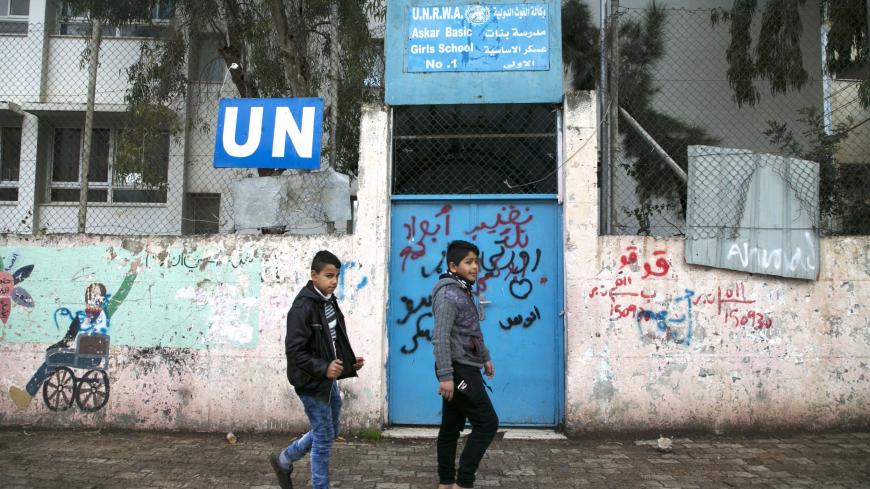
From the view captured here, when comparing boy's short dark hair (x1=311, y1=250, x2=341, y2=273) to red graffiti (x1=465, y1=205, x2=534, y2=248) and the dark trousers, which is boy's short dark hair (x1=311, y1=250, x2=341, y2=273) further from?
red graffiti (x1=465, y1=205, x2=534, y2=248)

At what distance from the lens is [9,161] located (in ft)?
39.0

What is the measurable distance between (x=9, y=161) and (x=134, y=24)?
512cm

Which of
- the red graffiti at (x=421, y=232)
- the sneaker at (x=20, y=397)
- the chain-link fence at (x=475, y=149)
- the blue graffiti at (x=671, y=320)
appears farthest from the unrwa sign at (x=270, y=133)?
the blue graffiti at (x=671, y=320)

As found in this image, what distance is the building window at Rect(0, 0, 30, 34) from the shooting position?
39.1ft

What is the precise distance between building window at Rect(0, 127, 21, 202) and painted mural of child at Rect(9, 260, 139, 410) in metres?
7.35

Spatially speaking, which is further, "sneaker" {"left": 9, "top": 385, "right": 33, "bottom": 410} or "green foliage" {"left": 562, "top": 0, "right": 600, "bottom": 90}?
"green foliage" {"left": 562, "top": 0, "right": 600, "bottom": 90}

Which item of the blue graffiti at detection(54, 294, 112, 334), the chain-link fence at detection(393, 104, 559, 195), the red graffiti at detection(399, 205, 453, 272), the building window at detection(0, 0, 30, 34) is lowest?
the blue graffiti at detection(54, 294, 112, 334)

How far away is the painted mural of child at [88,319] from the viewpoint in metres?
5.34

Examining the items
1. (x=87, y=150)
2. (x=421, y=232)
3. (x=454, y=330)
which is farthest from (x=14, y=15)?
(x=454, y=330)

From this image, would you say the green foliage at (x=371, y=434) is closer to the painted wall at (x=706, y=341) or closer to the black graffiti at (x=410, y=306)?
the black graffiti at (x=410, y=306)

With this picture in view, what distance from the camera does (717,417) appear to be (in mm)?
5039

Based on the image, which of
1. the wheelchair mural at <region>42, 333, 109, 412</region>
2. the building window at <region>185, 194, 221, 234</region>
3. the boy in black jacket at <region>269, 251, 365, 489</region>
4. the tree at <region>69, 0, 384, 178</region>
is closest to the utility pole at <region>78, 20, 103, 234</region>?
the wheelchair mural at <region>42, 333, 109, 412</region>

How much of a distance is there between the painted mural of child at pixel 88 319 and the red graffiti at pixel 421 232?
2456mm

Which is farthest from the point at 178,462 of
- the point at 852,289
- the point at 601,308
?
the point at 852,289
